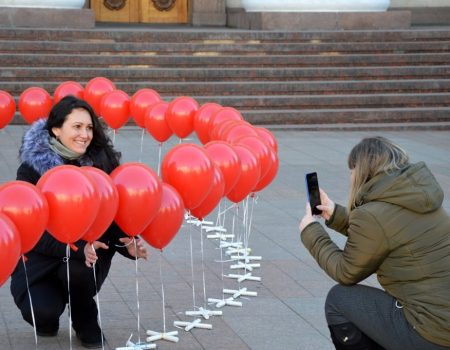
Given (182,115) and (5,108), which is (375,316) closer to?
(182,115)

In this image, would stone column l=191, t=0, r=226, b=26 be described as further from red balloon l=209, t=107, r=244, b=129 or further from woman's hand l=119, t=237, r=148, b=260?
woman's hand l=119, t=237, r=148, b=260

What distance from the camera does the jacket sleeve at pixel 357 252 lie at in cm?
436

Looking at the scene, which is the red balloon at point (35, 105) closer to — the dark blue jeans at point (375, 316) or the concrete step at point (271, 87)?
the concrete step at point (271, 87)

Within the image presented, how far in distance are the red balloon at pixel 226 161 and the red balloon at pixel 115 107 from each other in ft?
12.8

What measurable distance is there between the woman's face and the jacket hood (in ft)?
6.08

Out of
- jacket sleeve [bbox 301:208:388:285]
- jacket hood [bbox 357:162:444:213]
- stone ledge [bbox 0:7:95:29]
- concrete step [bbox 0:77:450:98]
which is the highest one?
stone ledge [bbox 0:7:95:29]

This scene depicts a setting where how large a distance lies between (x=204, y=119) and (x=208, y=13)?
12150 millimetres

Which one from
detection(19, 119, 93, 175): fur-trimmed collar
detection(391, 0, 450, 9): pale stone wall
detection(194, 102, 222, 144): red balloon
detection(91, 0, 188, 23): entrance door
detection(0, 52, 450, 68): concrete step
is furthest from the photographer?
detection(391, 0, 450, 9): pale stone wall

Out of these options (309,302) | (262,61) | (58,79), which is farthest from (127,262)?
(262,61)

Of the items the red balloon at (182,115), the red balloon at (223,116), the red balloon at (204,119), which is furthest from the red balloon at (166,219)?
the red balloon at (182,115)

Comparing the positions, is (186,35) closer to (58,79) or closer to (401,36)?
(58,79)

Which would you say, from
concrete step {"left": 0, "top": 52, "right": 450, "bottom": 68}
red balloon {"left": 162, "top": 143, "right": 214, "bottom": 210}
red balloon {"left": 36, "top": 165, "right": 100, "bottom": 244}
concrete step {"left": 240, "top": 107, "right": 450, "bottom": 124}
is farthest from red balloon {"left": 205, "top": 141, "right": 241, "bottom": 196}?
concrete step {"left": 0, "top": 52, "right": 450, "bottom": 68}

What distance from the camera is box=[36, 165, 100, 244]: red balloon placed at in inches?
184

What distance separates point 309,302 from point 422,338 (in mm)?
2292
